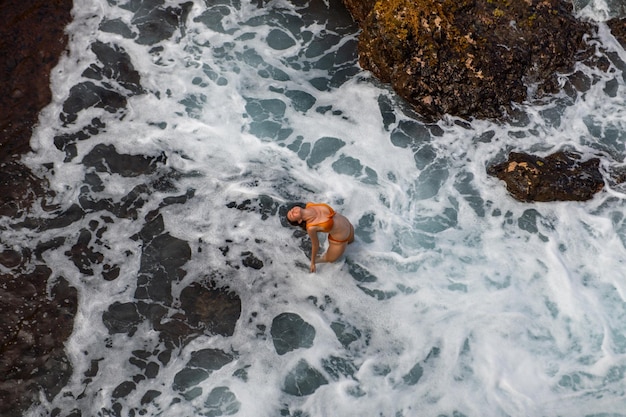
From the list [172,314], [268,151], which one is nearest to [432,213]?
[268,151]

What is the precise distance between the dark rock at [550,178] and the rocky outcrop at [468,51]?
1242 millimetres

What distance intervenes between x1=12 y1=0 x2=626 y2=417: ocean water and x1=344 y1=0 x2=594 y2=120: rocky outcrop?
0.37 m

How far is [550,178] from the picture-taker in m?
8.03

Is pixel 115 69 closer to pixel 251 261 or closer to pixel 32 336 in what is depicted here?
pixel 251 261

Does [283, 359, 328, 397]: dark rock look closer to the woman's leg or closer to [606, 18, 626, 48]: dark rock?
the woman's leg

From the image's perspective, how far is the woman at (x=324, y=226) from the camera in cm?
657

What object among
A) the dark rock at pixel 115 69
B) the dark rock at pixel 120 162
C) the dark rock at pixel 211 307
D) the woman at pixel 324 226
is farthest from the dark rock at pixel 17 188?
the woman at pixel 324 226

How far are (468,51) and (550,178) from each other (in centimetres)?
250

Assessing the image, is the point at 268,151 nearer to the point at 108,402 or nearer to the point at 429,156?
the point at 429,156

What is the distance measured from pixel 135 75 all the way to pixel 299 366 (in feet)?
19.7

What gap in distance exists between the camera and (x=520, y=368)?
6719 millimetres

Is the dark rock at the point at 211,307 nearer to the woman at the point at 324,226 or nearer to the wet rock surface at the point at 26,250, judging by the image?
the woman at the point at 324,226

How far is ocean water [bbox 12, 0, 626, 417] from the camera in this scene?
22.0 ft

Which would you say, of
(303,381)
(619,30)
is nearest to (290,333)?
(303,381)
